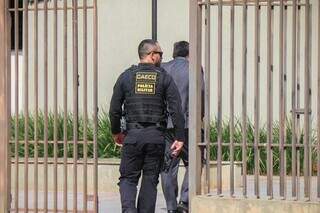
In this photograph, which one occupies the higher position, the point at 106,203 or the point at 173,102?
the point at 173,102

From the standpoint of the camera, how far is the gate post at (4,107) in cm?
1052

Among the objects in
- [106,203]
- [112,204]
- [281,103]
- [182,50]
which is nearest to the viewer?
[281,103]

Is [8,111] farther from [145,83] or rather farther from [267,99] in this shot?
[267,99]

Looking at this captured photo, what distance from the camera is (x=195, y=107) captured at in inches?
388

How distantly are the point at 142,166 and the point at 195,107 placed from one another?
0.81 m

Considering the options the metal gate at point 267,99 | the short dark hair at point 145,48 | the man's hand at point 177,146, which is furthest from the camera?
the man's hand at point 177,146

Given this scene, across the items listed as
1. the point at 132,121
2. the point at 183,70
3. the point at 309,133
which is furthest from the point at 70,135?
the point at 309,133

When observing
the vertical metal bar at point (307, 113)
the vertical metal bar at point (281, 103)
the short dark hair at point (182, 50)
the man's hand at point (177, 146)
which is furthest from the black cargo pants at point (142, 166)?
the short dark hair at point (182, 50)

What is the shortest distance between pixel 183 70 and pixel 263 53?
190 inches

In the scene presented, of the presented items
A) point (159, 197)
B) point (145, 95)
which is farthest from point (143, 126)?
point (159, 197)

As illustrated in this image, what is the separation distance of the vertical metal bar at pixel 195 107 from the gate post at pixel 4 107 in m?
2.05

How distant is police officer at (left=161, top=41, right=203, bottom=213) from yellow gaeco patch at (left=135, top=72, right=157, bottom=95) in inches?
51.1

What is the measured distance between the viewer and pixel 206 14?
31.9ft

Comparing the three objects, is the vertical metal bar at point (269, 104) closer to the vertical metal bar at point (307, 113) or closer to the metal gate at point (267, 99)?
the metal gate at point (267, 99)
